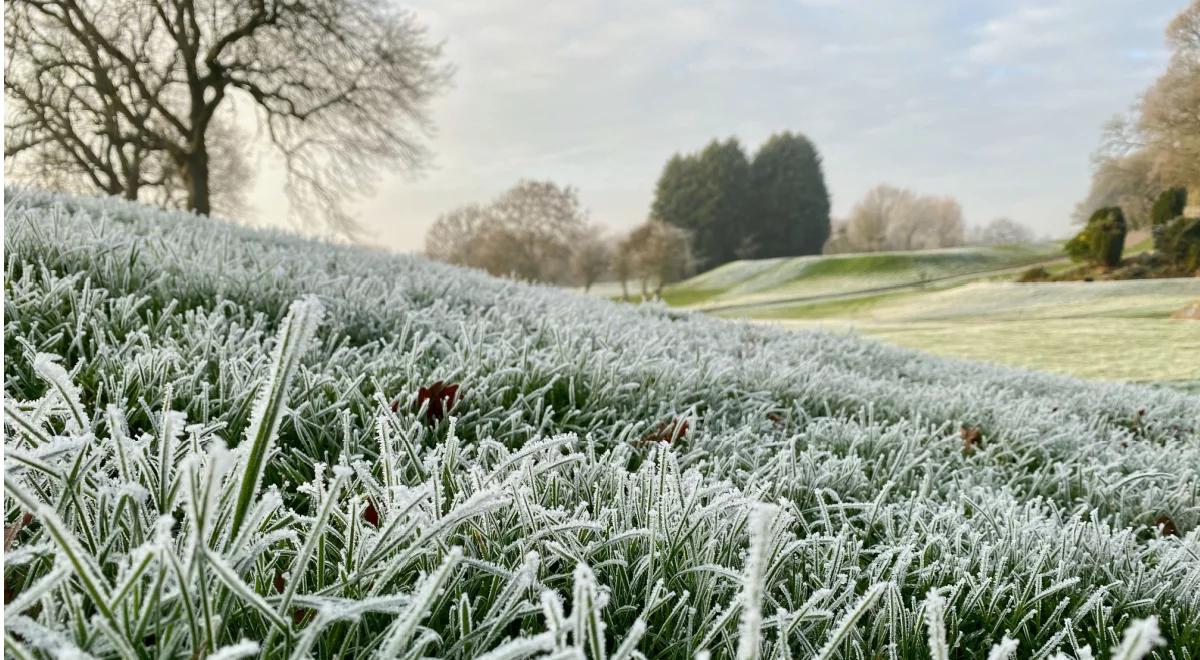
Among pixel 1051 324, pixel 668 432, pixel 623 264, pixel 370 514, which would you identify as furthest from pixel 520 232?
pixel 370 514

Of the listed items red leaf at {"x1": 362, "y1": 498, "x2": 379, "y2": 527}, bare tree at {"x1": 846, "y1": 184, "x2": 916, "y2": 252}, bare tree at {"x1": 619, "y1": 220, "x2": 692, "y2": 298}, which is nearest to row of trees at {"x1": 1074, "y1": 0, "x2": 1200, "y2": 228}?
red leaf at {"x1": 362, "y1": 498, "x2": 379, "y2": 527}

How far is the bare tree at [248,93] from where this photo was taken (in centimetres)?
1409

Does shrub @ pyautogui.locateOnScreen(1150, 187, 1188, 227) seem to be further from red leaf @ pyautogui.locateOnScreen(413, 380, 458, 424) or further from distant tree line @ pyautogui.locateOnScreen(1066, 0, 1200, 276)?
red leaf @ pyautogui.locateOnScreen(413, 380, 458, 424)

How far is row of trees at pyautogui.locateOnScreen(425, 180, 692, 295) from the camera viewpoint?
80.5ft

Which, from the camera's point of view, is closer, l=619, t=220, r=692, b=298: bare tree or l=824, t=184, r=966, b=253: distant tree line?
l=619, t=220, r=692, b=298: bare tree

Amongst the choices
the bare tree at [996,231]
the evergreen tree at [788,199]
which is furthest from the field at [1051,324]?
the evergreen tree at [788,199]

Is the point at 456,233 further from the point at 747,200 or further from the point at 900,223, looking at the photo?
the point at 900,223

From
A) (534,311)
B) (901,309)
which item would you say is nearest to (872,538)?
(534,311)

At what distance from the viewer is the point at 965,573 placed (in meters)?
1.22

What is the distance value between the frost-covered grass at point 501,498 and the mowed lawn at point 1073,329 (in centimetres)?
208

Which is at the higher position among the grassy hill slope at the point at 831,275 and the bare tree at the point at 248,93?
the bare tree at the point at 248,93

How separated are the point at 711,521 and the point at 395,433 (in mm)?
717

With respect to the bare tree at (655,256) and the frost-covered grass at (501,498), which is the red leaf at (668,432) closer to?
the frost-covered grass at (501,498)

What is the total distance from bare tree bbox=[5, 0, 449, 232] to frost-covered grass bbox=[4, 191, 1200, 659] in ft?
46.5
